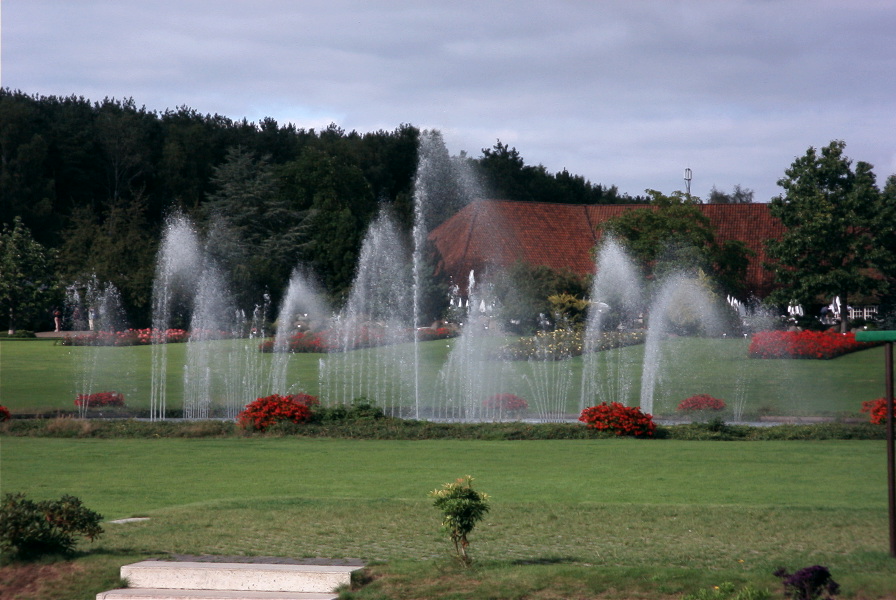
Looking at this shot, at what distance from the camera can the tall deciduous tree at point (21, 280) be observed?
4862cm

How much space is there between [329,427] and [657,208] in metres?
33.1

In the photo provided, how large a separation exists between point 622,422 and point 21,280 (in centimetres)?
3929

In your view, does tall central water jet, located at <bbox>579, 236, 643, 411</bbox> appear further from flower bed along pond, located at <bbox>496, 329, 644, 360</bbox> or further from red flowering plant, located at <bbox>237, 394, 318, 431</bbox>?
red flowering plant, located at <bbox>237, 394, 318, 431</bbox>

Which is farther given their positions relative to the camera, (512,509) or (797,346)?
(797,346)

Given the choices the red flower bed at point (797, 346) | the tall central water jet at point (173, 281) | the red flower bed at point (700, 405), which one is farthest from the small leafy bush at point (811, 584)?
the tall central water jet at point (173, 281)

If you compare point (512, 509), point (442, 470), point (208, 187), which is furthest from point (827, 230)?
point (208, 187)

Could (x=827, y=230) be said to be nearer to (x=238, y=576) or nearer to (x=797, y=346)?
(x=797, y=346)

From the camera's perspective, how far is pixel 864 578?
7914 millimetres

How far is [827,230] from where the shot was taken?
43.2m

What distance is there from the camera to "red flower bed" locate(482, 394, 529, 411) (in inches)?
948

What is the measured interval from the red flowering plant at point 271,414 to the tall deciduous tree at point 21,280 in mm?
33028

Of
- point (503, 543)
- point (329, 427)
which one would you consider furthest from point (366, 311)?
point (503, 543)

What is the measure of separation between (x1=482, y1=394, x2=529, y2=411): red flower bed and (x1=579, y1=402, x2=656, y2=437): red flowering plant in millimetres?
4854

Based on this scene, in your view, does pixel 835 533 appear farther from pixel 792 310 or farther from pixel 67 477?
pixel 792 310
